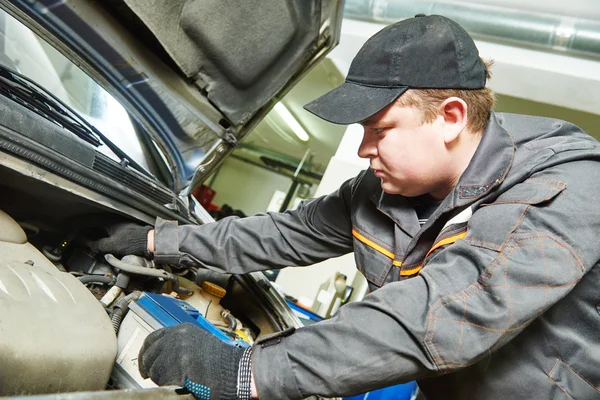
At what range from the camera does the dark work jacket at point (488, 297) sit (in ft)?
2.39

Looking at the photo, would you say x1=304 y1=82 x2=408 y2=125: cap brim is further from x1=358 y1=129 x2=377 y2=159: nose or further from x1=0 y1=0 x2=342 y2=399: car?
x1=0 y1=0 x2=342 y2=399: car

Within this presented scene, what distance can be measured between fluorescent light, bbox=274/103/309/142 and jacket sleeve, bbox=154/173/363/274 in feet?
10.8

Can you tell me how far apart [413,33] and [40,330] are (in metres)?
0.97

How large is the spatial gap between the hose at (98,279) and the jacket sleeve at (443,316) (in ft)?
1.74

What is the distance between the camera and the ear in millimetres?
971

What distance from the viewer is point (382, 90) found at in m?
0.97

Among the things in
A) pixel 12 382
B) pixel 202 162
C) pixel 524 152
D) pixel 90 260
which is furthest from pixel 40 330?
pixel 524 152

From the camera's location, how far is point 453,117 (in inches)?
39.1

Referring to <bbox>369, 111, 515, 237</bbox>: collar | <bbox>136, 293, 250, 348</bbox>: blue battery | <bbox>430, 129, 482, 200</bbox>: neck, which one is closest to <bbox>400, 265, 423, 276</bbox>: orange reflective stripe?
<bbox>369, 111, 515, 237</bbox>: collar

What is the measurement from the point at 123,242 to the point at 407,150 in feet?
2.69

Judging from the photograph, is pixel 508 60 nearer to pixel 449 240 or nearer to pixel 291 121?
pixel 449 240

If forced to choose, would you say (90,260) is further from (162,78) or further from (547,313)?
(547,313)

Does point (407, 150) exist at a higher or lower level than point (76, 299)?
higher

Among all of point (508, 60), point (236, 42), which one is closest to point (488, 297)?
point (236, 42)
